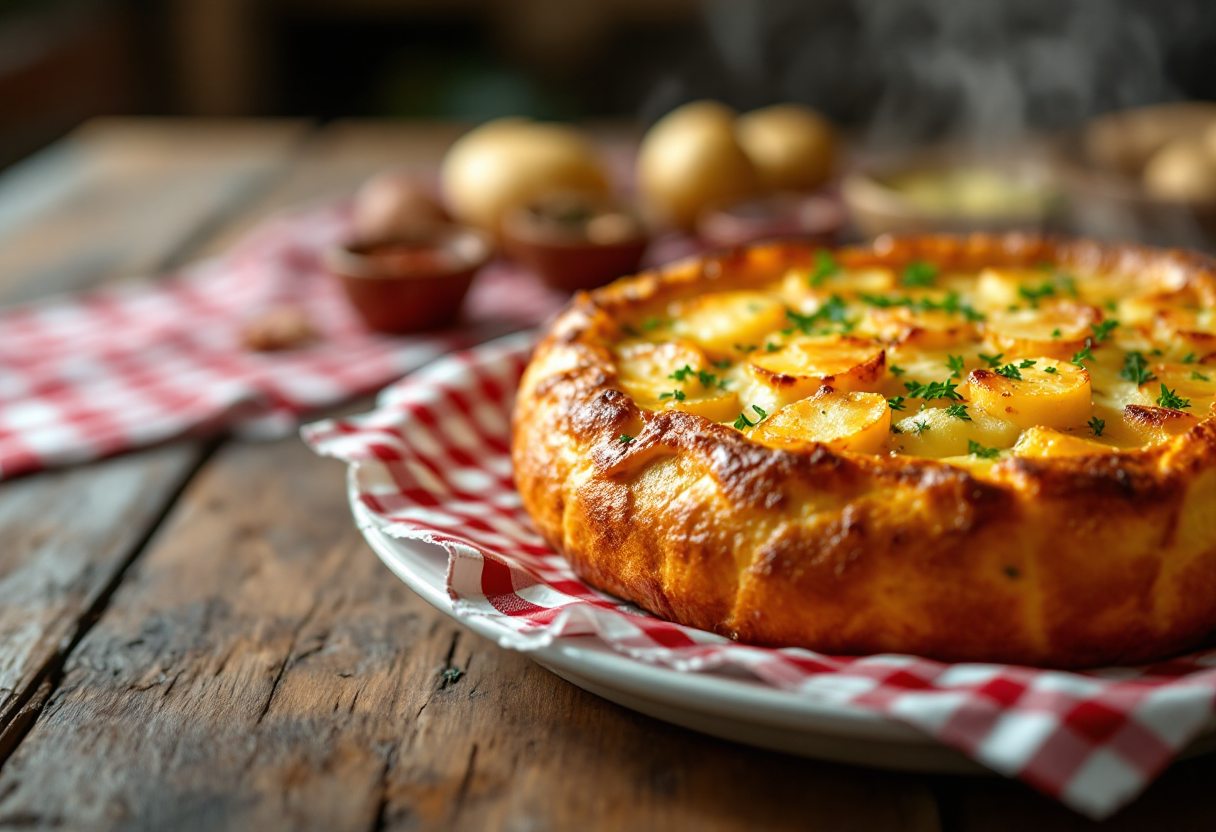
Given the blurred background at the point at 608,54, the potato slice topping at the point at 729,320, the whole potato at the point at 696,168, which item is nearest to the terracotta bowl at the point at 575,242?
the whole potato at the point at 696,168

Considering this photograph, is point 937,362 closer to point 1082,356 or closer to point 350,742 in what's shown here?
point 1082,356

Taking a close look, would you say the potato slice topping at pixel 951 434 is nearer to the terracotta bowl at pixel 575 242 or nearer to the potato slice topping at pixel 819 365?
the potato slice topping at pixel 819 365

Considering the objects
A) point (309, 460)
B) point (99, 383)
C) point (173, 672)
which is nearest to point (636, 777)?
point (173, 672)

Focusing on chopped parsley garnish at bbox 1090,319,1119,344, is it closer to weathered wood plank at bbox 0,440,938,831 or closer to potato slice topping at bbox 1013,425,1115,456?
potato slice topping at bbox 1013,425,1115,456

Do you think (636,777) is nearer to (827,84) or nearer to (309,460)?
(309,460)

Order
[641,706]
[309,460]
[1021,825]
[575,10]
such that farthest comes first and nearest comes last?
[575,10]
[309,460]
[641,706]
[1021,825]

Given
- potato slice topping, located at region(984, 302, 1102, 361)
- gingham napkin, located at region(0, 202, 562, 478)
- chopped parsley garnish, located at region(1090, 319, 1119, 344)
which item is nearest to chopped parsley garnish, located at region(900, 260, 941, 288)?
potato slice topping, located at region(984, 302, 1102, 361)

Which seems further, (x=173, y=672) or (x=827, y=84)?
(x=827, y=84)
